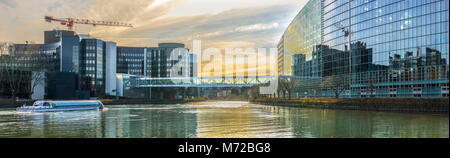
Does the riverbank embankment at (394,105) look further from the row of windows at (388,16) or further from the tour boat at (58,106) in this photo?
the tour boat at (58,106)

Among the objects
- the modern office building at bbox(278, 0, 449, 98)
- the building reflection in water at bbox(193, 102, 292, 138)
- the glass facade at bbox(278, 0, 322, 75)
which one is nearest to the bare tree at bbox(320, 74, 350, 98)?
the modern office building at bbox(278, 0, 449, 98)

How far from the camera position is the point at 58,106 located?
75.6 metres

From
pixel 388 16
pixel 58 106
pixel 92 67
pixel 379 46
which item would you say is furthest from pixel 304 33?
pixel 92 67

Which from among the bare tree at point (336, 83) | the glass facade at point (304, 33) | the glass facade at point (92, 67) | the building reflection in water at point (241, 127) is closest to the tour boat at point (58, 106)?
the building reflection in water at point (241, 127)

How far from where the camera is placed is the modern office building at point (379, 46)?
83.2 m

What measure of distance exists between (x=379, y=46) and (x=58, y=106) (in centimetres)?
7134

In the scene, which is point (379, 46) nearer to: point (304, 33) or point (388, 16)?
point (388, 16)

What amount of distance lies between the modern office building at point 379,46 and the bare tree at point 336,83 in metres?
0.83

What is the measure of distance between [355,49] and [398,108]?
44.7 m

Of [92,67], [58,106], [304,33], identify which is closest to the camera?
[58,106]

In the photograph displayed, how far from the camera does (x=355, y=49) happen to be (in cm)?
10594

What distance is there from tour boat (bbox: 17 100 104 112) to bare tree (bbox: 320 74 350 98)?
2313 inches
